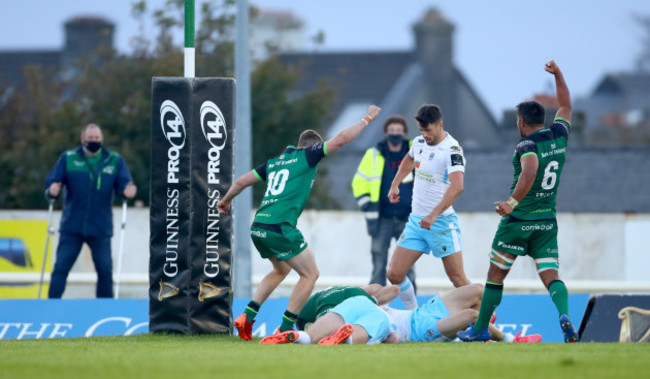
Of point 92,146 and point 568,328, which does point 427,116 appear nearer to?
point 568,328

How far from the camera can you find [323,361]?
6.54m

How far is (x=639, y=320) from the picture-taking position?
10.0m

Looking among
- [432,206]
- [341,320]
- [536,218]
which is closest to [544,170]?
[536,218]

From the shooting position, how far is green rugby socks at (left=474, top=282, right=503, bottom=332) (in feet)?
28.1

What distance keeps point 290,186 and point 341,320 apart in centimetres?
132

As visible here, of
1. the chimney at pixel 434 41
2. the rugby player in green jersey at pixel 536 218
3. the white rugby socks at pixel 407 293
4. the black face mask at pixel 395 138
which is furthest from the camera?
the chimney at pixel 434 41

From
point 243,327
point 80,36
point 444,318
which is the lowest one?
point 243,327

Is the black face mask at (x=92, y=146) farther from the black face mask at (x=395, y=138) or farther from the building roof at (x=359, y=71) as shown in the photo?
the building roof at (x=359, y=71)

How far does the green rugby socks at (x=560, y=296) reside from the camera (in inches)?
338

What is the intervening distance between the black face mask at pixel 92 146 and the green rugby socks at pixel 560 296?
6.06 m

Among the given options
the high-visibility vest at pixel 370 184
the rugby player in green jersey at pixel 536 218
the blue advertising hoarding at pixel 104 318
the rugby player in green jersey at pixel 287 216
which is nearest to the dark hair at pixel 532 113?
the rugby player in green jersey at pixel 536 218

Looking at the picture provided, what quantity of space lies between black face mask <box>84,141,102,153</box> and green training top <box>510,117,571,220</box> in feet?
18.8

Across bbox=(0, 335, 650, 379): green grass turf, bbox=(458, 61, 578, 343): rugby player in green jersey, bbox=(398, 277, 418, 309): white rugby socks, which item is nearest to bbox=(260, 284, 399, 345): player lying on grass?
bbox=(0, 335, 650, 379): green grass turf

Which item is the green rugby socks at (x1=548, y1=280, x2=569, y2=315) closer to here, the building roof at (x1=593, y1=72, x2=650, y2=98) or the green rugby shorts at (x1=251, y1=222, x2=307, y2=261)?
the green rugby shorts at (x1=251, y1=222, x2=307, y2=261)
